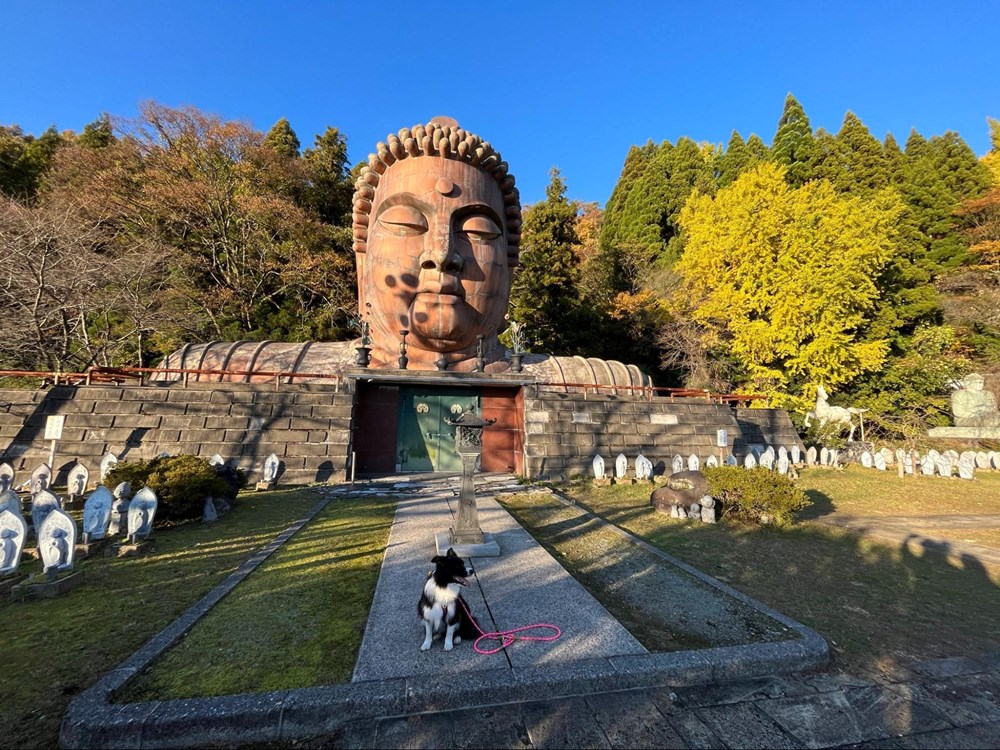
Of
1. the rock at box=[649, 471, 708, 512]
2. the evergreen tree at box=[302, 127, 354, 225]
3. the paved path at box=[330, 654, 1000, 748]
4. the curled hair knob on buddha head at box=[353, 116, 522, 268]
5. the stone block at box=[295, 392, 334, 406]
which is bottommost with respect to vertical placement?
the paved path at box=[330, 654, 1000, 748]

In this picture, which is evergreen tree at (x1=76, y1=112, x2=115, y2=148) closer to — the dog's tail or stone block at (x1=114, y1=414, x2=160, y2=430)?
stone block at (x1=114, y1=414, x2=160, y2=430)

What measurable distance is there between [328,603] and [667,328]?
2125 cm

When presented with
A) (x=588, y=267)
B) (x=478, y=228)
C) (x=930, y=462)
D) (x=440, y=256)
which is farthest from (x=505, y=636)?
(x=588, y=267)

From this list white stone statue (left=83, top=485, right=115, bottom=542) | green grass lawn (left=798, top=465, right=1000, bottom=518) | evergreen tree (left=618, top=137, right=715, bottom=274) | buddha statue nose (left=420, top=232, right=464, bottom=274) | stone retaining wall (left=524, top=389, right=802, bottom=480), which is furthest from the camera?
evergreen tree (left=618, top=137, right=715, bottom=274)

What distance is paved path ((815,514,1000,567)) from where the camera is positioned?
5.82 meters

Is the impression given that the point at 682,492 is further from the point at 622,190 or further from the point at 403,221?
the point at 622,190

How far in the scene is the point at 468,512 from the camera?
16.4ft

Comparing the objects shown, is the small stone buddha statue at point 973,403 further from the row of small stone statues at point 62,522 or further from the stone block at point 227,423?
the row of small stone statues at point 62,522

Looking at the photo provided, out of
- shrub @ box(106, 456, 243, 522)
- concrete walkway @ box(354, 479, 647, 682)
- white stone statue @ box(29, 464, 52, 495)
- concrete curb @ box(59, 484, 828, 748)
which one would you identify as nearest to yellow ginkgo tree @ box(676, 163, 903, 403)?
concrete walkway @ box(354, 479, 647, 682)

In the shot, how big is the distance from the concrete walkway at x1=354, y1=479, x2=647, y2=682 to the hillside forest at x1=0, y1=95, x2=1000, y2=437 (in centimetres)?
1607

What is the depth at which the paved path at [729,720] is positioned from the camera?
222 centimetres

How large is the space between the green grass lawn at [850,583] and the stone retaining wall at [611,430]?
8.34 feet

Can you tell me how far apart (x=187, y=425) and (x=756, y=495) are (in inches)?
457

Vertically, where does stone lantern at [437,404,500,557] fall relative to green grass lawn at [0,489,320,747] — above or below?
above
